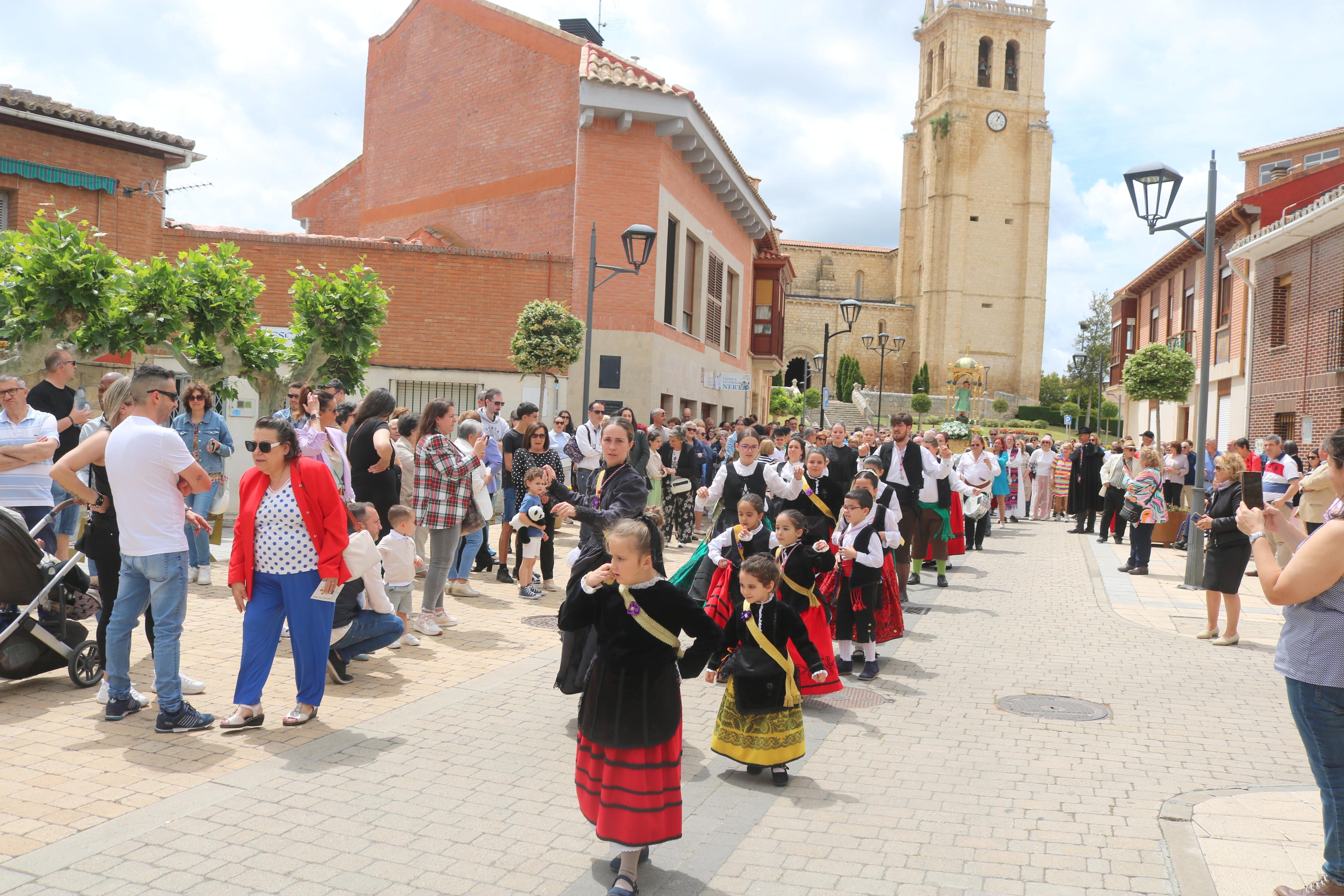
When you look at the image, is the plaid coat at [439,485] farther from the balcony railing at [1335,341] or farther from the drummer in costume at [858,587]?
the balcony railing at [1335,341]

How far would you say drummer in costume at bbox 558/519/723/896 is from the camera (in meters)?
3.81

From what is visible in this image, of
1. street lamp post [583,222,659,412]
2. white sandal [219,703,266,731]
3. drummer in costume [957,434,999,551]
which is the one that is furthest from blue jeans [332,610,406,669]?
drummer in costume [957,434,999,551]

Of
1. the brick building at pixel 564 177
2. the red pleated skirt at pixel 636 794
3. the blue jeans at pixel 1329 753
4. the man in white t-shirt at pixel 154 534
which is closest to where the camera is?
the blue jeans at pixel 1329 753

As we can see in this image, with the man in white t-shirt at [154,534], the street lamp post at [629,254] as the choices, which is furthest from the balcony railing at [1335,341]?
the man in white t-shirt at [154,534]

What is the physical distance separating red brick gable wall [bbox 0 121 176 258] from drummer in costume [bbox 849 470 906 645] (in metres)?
15.3

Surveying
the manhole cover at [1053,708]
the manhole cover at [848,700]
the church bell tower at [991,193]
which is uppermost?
the church bell tower at [991,193]

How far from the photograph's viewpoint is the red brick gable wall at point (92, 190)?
17141 millimetres

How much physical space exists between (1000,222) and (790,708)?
7774cm

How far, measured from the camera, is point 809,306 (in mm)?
85875

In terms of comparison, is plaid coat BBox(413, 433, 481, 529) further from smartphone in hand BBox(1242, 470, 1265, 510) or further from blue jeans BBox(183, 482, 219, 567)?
smartphone in hand BBox(1242, 470, 1265, 510)

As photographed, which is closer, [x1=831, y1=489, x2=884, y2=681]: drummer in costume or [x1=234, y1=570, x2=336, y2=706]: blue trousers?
[x1=234, y1=570, x2=336, y2=706]: blue trousers

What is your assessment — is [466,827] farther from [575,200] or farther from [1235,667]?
[575,200]

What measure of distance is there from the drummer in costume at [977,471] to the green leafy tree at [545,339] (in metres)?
7.01

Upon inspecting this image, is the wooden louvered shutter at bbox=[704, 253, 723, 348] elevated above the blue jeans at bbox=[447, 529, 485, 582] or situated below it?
above
